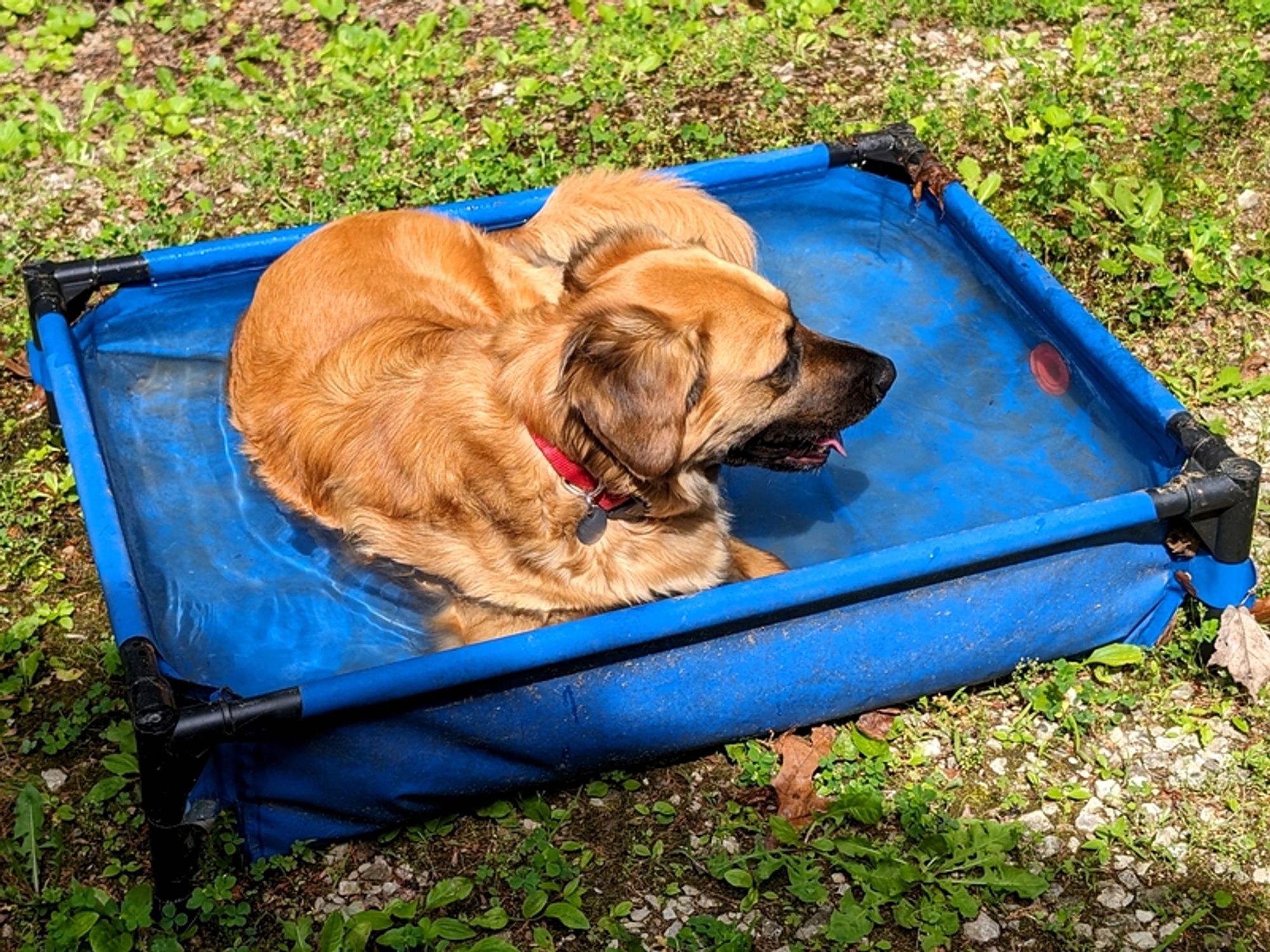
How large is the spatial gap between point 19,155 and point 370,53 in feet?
6.18

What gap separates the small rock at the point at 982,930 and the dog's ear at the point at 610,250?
6.60 ft

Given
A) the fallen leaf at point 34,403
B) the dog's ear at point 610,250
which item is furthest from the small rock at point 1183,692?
the fallen leaf at point 34,403

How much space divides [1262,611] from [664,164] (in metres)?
3.58

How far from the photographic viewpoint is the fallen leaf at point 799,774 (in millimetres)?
3904

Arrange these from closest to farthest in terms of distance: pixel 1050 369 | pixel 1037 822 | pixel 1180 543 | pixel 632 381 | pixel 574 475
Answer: pixel 632 381, pixel 574 475, pixel 1037 822, pixel 1180 543, pixel 1050 369

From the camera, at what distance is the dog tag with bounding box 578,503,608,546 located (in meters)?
3.85

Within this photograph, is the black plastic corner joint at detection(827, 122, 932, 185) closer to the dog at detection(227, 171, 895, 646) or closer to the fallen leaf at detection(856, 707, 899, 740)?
the dog at detection(227, 171, 895, 646)

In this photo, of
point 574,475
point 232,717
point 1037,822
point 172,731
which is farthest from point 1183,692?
point 172,731

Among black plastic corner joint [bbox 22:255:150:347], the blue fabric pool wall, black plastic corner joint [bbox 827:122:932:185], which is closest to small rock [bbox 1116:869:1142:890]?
the blue fabric pool wall

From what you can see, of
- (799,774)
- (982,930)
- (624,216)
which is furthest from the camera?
(624,216)

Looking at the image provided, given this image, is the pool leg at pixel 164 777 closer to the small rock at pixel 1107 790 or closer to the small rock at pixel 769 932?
the small rock at pixel 769 932

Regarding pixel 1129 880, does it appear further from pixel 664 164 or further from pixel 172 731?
pixel 664 164

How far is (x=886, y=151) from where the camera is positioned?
597 cm

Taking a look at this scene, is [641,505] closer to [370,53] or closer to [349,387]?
[349,387]
